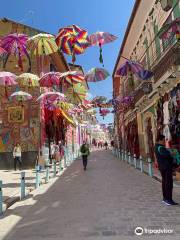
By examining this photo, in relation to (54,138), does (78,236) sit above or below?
below

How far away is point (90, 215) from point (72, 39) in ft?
26.4

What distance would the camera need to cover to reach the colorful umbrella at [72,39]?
12.7 m

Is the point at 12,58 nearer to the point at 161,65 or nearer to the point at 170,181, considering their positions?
the point at 161,65

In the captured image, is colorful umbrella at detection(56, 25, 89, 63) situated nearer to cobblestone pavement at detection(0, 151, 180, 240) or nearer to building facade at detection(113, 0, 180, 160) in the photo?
building facade at detection(113, 0, 180, 160)

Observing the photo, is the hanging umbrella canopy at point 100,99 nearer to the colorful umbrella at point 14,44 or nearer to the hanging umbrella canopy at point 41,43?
the hanging umbrella canopy at point 41,43

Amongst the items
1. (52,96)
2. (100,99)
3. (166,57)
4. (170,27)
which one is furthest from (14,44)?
(100,99)

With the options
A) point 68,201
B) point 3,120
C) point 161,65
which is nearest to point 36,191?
point 68,201

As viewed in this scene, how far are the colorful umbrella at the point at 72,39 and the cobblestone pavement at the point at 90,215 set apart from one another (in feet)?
19.4

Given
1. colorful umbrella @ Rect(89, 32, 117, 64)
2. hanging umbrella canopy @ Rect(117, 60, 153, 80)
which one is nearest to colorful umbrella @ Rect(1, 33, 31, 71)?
colorful umbrella @ Rect(89, 32, 117, 64)

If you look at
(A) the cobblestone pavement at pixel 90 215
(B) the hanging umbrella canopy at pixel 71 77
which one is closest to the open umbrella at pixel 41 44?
(B) the hanging umbrella canopy at pixel 71 77

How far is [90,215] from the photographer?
6.73m

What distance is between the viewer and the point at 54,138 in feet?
83.3

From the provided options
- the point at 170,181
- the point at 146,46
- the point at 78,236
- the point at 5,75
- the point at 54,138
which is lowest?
the point at 78,236

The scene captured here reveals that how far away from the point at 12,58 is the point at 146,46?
31.5ft
